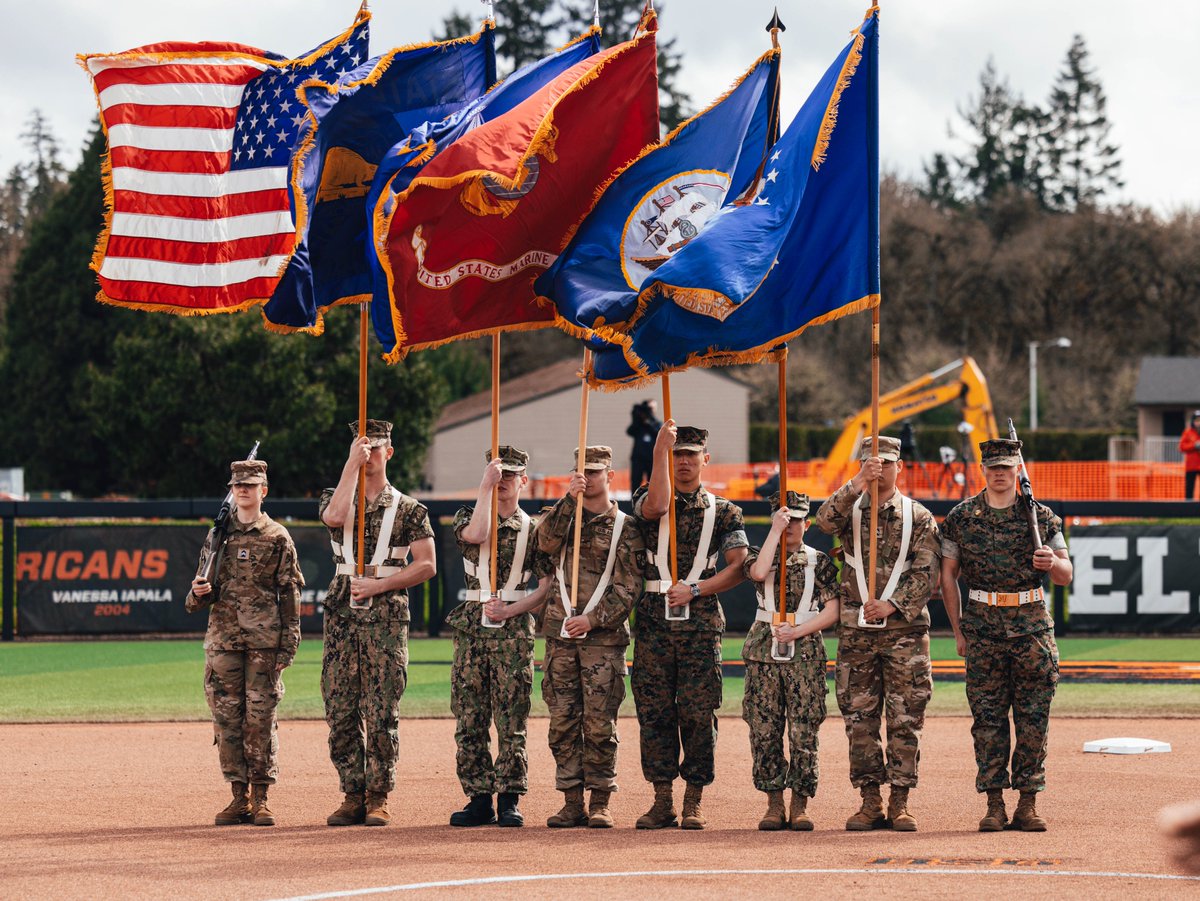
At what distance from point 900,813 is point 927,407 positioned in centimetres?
2761

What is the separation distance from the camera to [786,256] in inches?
359

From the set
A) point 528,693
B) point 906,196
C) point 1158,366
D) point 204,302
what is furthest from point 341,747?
point 906,196

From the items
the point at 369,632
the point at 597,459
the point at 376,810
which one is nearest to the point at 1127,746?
the point at 597,459

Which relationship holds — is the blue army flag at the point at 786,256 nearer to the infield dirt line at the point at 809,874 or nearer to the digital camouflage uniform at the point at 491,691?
the digital camouflage uniform at the point at 491,691

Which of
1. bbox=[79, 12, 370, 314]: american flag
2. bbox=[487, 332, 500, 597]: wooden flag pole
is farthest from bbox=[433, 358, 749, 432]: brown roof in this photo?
bbox=[487, 332, 500, 597]: wooden flag pole

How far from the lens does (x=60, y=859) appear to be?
8.11m

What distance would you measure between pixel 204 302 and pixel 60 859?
10.9 feet

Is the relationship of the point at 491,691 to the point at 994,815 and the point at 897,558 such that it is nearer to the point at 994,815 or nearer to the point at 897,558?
the point at 897,558

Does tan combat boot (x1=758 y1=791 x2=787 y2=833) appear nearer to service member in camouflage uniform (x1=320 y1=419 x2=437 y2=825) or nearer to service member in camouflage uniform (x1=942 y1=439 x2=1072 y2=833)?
service member in camouflage uniform (x1=942 y1=439 x2=1072 y2=833)

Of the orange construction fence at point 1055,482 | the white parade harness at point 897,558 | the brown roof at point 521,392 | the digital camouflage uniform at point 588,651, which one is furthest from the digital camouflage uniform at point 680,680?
the brown roof at point 521,392

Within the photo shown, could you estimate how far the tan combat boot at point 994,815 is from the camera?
8.74 metres

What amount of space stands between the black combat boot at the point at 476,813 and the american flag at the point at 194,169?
315 centimetres

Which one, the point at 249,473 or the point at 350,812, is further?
the point at 249,473

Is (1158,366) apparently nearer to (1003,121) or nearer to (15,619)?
(1003,121)
